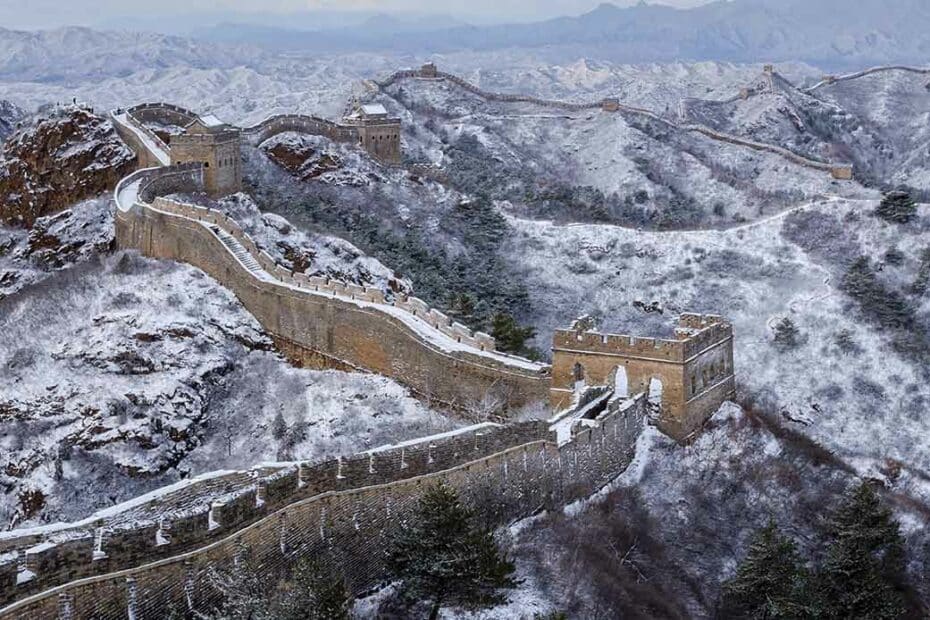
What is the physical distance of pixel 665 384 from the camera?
34.1 metres

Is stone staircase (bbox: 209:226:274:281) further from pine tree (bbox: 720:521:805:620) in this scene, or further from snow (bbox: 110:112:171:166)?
pine tree (bbox: 720:521:805:620)

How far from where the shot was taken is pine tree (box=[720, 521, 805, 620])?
2717 centimetres

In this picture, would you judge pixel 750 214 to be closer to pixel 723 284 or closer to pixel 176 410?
pixel 723 284

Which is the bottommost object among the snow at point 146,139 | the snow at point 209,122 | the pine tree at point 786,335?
the pine tree at point 786,335

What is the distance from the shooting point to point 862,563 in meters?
28.7

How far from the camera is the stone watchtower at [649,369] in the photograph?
34.0m

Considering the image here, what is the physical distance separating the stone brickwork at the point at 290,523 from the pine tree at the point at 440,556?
0.66 meters

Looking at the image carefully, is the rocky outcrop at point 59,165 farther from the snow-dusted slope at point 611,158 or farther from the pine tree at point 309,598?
the pine tree at point 309,598

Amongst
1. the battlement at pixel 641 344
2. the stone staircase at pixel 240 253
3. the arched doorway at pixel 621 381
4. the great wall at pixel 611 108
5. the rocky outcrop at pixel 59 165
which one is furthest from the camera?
the great wall at pixel 611 108

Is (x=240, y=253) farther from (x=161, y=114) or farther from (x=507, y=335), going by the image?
(x=161, y=114)

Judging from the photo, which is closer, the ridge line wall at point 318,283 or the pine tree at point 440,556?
the pine tree at point 440,556

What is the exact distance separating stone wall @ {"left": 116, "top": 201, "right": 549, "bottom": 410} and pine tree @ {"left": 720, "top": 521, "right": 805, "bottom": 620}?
907 cm

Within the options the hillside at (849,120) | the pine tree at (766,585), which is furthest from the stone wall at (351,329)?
the hillside at (849,120)


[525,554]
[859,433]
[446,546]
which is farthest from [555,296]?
[446,546]
